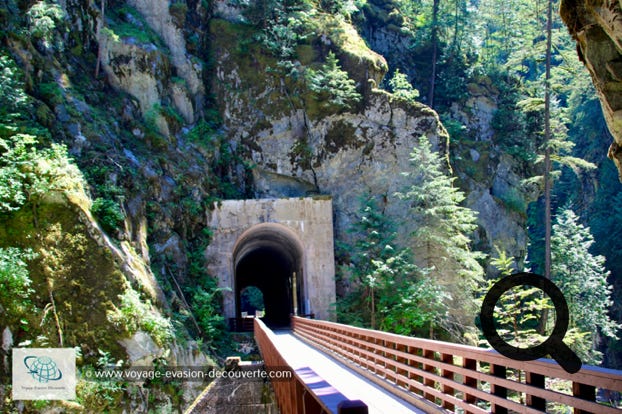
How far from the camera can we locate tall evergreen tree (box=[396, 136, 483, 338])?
75.8 ft

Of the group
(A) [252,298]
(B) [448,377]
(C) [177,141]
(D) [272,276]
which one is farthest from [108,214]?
(A) [252,298]

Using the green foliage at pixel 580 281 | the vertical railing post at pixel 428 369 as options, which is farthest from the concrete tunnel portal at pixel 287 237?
the vertical railing post at pixel 428 369

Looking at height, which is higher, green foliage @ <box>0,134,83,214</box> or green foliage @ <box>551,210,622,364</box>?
green foliage @ <box>0,134,83,214</box>

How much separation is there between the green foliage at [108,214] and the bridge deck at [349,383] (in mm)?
7674

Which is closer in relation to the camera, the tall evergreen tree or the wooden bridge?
the wooden bridge

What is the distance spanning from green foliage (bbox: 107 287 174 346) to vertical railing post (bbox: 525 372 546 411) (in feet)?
43.9

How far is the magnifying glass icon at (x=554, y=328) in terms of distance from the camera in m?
3.80

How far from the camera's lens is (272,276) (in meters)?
39.9

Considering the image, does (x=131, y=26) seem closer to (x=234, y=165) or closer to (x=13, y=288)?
(x=234, y=165)

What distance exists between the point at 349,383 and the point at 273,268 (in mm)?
29104

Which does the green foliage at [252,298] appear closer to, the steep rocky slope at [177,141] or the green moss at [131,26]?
the steep rocky slope at [177,141]

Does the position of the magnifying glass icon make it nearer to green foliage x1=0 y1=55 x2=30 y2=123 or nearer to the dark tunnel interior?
green foliage x1=0 y1=55 x2=30 y2=123

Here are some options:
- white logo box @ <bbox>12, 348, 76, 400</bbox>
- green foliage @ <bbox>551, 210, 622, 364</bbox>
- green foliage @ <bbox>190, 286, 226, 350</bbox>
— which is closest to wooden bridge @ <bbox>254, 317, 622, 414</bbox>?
white logo box @ <bbox>12, 348, 76, 400</bbox>

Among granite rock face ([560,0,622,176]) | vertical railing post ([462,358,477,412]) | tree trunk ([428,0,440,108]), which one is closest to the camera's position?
vertical railing post ([462,358,477,412])
